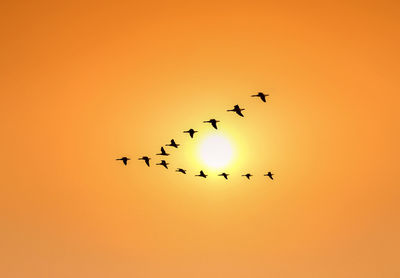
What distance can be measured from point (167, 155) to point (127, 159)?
118 inches

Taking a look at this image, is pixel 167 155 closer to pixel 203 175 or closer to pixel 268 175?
pixel 203 175

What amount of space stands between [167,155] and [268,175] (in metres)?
7.30

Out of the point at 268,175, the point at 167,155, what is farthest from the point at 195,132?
the point at 268,175

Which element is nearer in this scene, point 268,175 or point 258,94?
point 258,94

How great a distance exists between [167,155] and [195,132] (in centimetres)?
285

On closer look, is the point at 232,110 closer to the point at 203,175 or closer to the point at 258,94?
the point at 258,94

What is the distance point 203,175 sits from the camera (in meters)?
59.1

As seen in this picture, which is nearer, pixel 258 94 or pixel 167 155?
pixel 258 94

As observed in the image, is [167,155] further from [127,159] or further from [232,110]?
[232,110]

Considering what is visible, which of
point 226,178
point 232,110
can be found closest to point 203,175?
point 226,178

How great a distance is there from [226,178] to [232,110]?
27.0ft

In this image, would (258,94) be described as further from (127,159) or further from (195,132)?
(127,159)

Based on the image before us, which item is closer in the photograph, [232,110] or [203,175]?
[232,110]

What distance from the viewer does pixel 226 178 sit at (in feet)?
199
